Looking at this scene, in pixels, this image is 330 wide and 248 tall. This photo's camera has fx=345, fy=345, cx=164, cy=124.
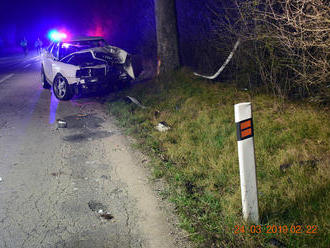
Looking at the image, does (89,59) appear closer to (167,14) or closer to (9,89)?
(167,14)

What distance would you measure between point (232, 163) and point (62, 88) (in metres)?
7.14

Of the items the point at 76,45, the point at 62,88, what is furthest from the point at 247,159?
the point at 76,45

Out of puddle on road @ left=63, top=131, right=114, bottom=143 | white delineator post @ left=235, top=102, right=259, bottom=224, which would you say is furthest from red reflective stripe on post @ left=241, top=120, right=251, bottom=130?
puddle on road @ left=63, top=131, right=114, bottom=143

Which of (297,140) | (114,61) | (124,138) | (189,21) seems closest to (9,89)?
(114,61)

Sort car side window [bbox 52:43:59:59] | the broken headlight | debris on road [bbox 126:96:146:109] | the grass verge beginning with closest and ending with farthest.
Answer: the grass verge → debris on road [bbox 126:96:146:109] → the broken headlight → car side window [bbox 52:43:59:59]

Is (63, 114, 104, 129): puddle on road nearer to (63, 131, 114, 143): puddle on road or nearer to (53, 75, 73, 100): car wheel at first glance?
(63, 131, 114, 143): puddle on road

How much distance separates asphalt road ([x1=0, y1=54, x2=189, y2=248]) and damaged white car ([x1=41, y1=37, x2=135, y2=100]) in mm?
2168

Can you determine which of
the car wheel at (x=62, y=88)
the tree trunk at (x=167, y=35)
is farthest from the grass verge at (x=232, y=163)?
the tree trunk at (x=167, y=35)

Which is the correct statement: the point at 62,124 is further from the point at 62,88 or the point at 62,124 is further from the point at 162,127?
the point at 62,88

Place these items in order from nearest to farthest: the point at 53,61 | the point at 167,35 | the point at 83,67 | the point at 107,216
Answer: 1. the point at 107,216
2. the point at 83,67
3. the point at 53,61
4. the point at 167,35

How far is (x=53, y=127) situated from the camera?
785cm

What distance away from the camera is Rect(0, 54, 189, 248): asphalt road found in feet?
11.6

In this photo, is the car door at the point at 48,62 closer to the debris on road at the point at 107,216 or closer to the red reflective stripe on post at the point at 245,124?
the debris on road at the point at 107,216

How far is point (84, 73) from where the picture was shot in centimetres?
1018
